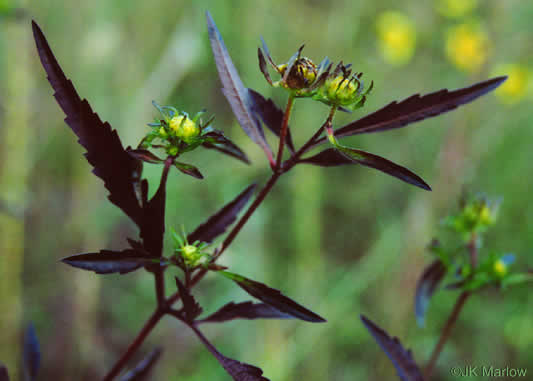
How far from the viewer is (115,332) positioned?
1.63 meters

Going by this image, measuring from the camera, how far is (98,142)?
40 cm

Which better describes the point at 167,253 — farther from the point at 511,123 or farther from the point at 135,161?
the point at 511,123

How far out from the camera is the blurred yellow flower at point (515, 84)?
1844 millimetres

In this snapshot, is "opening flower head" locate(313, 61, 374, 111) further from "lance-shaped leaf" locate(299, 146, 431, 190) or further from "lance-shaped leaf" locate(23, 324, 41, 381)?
→ "lance-shaped leaf" locate(23, 324, 41, 381)

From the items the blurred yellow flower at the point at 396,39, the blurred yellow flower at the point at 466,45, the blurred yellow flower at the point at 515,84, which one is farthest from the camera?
the blurred yellow flower at the point at 396,39

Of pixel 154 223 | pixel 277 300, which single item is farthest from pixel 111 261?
pixel 277 300

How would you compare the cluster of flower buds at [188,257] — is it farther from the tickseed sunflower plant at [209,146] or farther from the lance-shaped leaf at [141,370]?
the lance-shaped leaf at [141,370]

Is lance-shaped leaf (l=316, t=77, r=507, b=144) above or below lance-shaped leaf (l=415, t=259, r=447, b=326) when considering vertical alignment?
above

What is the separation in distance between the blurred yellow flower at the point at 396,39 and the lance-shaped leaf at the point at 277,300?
1.85 m

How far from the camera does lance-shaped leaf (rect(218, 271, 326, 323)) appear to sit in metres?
0.42

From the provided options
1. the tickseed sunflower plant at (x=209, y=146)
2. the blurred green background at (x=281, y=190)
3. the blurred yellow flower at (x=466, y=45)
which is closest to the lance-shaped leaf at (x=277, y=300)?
the tickseed sunflower plant at (x=209, y=146)

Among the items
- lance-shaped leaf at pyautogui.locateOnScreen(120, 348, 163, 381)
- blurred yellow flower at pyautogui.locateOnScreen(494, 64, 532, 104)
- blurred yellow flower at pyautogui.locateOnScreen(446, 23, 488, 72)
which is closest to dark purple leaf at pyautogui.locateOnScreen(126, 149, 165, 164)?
lance-shaped leaf at pyautogui.locateOnScreen(120, 348, 163, 381)

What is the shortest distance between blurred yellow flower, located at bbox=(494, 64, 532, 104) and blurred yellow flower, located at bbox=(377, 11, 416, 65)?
400mm

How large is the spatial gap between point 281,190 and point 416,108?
160 cm
